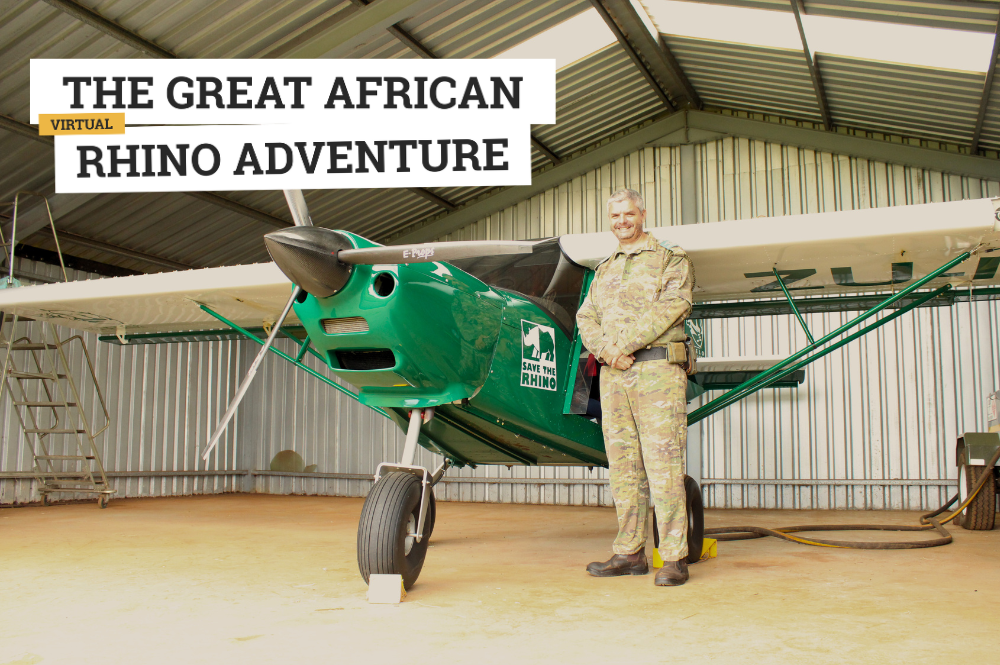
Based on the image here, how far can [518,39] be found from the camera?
9555 mm

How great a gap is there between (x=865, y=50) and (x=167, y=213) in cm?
929

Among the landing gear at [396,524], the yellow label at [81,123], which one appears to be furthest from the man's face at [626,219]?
the yellow label at [81,123]

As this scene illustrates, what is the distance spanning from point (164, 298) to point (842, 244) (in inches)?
224

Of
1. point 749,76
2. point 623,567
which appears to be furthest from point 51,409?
point 749,76

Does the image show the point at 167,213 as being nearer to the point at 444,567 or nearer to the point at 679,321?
the point at 444,567

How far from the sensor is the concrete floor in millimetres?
2344

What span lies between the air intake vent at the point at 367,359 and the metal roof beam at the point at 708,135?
31.5 feet

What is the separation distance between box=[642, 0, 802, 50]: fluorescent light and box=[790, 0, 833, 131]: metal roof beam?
8 cm

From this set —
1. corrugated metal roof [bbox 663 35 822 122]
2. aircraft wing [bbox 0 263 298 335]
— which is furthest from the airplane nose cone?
corrugated metal roof [bbox 663 35 822 122]

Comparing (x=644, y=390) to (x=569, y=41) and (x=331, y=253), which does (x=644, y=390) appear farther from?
(x=569, y=41)

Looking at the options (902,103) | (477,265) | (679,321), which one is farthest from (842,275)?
(902,103)

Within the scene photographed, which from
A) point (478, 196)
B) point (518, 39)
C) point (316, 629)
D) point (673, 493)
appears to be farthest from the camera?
point (478, 196)

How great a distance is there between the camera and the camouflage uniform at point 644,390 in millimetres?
3664

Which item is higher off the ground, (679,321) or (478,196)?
(478,196)
